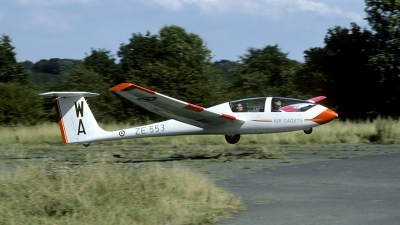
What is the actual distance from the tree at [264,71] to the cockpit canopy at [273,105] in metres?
27.3

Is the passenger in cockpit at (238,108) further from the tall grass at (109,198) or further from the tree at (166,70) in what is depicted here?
the tree at (166,70)

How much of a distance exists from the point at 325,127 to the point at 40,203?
815 inches

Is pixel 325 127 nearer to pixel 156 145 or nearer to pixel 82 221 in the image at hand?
pixel 156 145

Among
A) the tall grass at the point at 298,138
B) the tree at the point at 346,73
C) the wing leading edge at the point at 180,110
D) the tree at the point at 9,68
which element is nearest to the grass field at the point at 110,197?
the wing leading edge at the point at 180,110

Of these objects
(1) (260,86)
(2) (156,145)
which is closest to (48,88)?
(1) (260,86)

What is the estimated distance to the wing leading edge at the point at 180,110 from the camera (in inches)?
704

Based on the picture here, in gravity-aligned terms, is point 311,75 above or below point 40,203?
above

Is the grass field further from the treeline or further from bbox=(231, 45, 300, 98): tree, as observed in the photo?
bbox=(231, 45, 300, 98): tree

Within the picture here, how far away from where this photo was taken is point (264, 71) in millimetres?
54531

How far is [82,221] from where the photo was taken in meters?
8.16

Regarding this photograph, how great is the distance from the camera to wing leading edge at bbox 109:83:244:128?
17.9m

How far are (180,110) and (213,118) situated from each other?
1051 millimetres

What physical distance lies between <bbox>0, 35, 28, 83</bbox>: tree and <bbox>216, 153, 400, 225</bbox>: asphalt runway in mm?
46401

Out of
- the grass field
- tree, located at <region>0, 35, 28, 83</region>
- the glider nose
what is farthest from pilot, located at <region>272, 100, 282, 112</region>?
tree, located at <region>0, 35, 28, 83</region>
